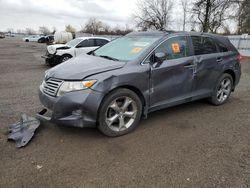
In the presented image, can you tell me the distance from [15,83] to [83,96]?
17.1 ft

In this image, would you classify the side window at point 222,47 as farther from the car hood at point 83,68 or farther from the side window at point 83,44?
the side window at point 83,44

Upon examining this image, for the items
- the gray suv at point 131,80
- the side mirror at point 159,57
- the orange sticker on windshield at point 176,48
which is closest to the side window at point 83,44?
the gray suv at point 131,80

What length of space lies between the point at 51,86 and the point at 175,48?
233 cm

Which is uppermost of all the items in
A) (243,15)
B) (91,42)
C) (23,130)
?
(243,15)

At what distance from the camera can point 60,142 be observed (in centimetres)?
344

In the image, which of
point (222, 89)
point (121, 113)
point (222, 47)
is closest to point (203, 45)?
point (222, 47)

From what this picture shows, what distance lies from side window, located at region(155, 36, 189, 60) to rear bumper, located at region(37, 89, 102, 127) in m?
1.48

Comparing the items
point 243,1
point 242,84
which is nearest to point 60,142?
point 242,84

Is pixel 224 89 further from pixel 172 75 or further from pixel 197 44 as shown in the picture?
pixel 172 75

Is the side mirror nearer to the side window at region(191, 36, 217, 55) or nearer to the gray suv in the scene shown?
the gray suv

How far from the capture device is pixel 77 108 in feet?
10.7

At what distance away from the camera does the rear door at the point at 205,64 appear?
4.52 m

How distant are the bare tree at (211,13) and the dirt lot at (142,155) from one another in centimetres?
2520

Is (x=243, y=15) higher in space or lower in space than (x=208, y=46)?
higher
